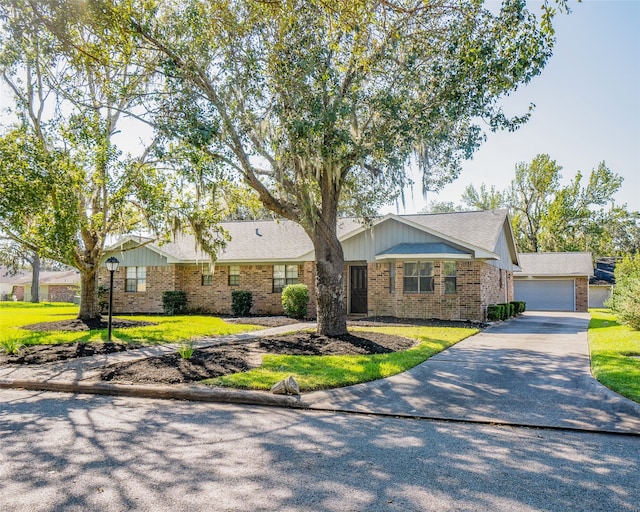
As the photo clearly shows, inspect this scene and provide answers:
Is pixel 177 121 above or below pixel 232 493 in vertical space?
above

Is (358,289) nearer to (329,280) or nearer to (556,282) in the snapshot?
(329,280)

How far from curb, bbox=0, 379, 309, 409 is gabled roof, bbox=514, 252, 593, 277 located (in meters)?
26.8

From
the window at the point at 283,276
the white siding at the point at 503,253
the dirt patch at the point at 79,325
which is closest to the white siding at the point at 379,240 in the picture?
the window at the point at 283,276

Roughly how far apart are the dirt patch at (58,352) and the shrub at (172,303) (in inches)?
414

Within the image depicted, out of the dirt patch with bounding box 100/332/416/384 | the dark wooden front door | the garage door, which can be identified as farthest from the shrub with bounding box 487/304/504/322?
the garage door

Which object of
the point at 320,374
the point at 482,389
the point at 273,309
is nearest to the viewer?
the point at 482,389

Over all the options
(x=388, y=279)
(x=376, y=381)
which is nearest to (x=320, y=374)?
(x=376, y=381)

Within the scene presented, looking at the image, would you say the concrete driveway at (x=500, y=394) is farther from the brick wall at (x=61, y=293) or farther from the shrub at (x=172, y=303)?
the brick wall at (x=61, y=293)

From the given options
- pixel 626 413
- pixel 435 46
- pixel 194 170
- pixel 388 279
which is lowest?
pixel 626 413

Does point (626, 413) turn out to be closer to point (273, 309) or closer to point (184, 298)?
point (273, 309)

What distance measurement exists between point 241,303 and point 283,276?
7.01ft

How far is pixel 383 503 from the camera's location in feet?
11.7

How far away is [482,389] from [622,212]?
42.4 metres

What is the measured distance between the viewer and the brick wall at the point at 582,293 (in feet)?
100
